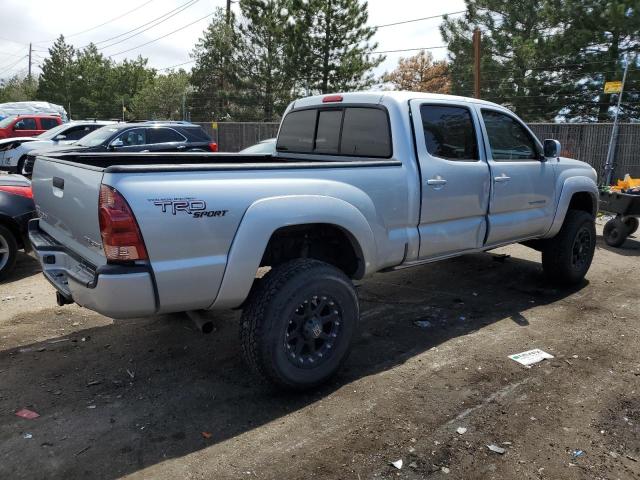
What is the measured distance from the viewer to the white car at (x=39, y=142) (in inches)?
563

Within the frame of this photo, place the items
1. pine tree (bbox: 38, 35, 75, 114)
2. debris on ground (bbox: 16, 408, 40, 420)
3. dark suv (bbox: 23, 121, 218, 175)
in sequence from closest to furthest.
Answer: debris on ground (bbox: 16, 408, 40, 420)
dark suv (bbox: 23, 121, 218, 175)
pine tree (bbox: 38, 35, 75, 114)

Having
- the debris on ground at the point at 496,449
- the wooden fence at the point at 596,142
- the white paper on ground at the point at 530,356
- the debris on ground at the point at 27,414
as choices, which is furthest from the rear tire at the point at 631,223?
the debris on ground at the point at 27,414

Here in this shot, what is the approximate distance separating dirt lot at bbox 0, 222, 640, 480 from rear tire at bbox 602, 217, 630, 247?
334 centimetres

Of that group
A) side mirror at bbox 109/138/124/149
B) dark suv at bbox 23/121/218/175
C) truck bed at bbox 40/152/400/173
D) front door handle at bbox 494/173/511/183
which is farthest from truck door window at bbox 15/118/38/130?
front door handle at bbox 494/173/511/183

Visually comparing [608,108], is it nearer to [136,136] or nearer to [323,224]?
[136,136]

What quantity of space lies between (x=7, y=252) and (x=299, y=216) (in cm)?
436

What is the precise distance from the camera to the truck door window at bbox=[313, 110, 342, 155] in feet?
15.3

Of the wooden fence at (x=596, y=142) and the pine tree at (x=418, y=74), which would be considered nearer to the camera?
the wooden fence at (x=596, y=142)

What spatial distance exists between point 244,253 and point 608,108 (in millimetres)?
20932

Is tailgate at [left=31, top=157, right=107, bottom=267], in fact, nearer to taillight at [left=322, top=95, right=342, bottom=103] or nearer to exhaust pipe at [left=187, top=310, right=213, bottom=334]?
exhaust pipe at [left=187, top=310, right=213, bottom=334]

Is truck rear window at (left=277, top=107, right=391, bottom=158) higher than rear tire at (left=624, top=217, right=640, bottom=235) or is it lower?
higher

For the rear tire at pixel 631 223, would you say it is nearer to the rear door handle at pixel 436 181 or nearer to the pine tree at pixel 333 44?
the rear door handle at pixel 436 181

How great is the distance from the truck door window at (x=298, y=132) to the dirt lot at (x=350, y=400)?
5.66 feet

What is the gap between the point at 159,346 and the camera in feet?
14.2
